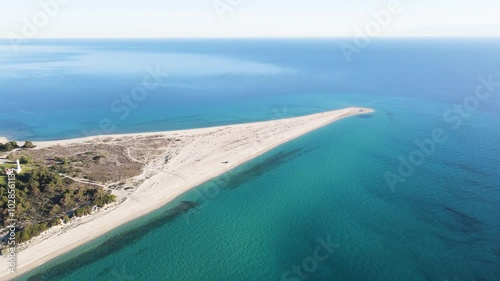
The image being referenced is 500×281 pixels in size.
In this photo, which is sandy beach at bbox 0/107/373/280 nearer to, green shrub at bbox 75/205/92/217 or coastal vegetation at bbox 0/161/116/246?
green shrub at bbox 75/205/92/217

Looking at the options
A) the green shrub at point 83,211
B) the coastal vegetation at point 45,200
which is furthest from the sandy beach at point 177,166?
the coastal vegetation at point 45,200

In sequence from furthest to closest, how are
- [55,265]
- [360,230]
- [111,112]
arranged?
[111,112], [360,230], [55,265]

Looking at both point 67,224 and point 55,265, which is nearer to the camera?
point 55,265

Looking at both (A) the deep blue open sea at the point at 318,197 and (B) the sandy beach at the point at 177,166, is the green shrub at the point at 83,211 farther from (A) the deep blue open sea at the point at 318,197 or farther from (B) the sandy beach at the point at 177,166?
(A) the deep blue open sea at the point at 318,197

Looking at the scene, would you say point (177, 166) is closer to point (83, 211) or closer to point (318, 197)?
point (83, 211)

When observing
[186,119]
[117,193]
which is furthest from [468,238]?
[186,119]

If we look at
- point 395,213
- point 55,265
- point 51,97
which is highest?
point 51,97

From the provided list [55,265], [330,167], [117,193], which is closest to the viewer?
[55,265]

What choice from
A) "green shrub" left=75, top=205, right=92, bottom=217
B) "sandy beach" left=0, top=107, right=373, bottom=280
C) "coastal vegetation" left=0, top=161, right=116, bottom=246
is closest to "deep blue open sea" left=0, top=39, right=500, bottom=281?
"sandy beach" left=0, top=107, right=373, bottom=280

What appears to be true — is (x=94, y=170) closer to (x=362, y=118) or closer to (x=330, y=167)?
(x=330, y=167)
